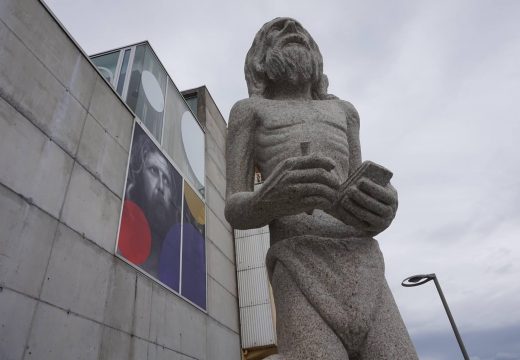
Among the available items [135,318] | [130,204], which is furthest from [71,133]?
[135,318]

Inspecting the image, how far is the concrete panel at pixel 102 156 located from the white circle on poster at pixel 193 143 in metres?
3.89

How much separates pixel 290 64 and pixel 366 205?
1516 millimetres

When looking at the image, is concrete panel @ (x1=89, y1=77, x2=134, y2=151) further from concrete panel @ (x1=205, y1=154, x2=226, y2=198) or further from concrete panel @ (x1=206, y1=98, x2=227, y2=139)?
concrete panel @ (x1=206, y1=98, x2=227, y2=139)

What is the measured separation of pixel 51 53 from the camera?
704 centimetres

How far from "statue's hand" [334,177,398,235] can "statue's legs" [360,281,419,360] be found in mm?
453

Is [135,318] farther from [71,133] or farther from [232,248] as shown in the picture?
[232,248]

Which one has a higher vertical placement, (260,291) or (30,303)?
(260,291)

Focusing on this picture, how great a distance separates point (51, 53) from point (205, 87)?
938 cm

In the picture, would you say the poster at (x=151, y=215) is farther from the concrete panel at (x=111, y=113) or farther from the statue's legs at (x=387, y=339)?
the statue's legs at (x=387, y=339)

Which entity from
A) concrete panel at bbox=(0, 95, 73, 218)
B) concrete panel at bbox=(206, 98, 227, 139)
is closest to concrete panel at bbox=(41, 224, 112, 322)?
concrete panel at bbox=(0, 95, 73, 218)

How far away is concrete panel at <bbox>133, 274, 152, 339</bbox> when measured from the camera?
304 inches

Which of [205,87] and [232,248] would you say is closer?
[232,248]

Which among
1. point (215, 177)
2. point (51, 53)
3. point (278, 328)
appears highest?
point (215, 177)

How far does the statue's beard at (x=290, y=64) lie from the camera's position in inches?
127
